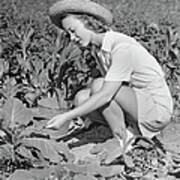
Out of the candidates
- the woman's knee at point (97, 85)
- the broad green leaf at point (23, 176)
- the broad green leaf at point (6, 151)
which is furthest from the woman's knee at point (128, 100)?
the broad green leaf at point (23, 176)

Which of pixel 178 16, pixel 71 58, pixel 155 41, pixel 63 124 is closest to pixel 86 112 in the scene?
pixel 63 124

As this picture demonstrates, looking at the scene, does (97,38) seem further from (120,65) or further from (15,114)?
(15,114)

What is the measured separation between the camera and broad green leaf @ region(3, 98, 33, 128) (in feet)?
12.3

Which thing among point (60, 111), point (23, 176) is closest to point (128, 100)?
point (60, 111)

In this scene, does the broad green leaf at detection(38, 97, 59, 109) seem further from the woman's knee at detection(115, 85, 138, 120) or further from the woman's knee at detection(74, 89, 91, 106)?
the woman's knee at detection(115, 85, 138, 120)

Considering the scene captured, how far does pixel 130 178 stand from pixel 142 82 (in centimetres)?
53

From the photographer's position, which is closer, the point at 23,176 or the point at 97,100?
the point at 23,176

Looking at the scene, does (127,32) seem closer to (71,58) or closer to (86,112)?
(71,58)

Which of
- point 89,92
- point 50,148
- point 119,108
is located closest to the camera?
point 50,148

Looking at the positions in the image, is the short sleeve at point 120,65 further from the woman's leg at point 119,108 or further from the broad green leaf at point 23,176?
the broad green leaf at point 23,176

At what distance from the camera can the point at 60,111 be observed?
4238 millimetres

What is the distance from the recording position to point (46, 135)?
148 inches

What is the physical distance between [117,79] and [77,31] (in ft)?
1.04

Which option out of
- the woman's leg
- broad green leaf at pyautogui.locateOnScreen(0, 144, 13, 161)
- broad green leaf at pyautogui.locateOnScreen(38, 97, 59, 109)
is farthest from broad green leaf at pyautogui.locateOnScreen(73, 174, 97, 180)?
broad green leaf at pyautogui.locateOnScreen(38, 97, 59, 109)
